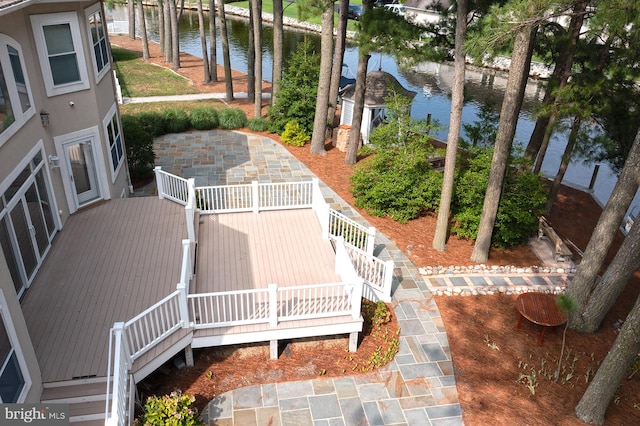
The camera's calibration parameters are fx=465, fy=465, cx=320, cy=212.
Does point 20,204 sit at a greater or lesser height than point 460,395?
greater

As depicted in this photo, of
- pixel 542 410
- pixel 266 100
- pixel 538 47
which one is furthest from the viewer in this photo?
pixel 266 100

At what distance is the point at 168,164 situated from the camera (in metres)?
16.0

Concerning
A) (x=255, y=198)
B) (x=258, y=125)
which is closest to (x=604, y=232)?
(x=255, y=198)

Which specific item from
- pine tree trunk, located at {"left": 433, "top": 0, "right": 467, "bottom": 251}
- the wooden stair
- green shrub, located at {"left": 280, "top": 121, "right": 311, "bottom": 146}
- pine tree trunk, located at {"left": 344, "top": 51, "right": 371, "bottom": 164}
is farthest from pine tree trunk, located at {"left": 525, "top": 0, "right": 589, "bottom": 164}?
the wooden stair

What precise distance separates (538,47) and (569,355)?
10.4 m

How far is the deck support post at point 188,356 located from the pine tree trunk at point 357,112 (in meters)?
10.7

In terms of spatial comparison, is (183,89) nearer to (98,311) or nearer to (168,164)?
(168,164)

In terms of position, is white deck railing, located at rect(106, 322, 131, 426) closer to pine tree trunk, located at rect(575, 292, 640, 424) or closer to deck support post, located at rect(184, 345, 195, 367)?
deck support post, located at rect(184, 345, 195, 367)

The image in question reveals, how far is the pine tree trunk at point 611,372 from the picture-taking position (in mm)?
6973

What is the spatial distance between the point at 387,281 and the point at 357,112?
334 inches

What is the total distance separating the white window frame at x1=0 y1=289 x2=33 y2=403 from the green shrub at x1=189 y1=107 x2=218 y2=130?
46.9 feet

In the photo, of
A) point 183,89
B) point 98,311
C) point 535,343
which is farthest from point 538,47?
point 183,89

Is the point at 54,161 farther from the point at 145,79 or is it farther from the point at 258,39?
the point at 145,79

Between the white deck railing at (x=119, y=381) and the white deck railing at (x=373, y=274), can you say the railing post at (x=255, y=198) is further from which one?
the white deck railing at (x=119, y=381)
